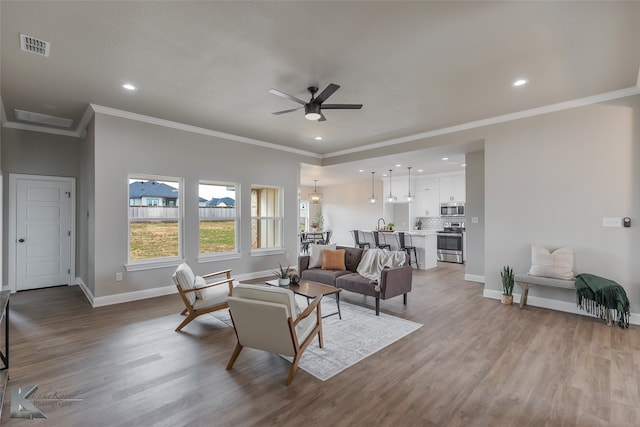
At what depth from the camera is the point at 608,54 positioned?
9.95ft

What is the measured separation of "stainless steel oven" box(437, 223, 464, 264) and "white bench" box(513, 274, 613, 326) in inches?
152

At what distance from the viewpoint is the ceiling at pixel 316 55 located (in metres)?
2.41

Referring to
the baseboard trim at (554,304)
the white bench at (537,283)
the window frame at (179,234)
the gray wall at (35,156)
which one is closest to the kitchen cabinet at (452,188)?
the baseboard trim at (554,304)

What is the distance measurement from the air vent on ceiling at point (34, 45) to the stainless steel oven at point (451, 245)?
890 centimetres

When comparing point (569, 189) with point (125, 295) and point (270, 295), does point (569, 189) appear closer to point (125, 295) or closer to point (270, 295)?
point (270, 295)

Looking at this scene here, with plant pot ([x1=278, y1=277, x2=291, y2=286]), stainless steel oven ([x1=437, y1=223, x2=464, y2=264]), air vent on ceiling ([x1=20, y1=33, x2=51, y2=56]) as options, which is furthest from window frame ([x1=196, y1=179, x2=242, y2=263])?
stainless steel oven ([x1=437, y1=223, x2=464, y2=264])

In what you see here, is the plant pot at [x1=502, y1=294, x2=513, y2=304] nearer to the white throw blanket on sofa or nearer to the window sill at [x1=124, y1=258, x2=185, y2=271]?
the white throw blanket on sofa

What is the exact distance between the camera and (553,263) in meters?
4.27

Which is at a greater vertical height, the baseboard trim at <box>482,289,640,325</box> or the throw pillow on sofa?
the throw pillow on sofa

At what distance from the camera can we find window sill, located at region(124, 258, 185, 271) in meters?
4.91

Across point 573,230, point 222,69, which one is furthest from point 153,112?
point 573,230

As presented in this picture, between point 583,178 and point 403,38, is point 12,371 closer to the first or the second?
point 403,38

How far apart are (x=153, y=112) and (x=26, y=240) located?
356 centimetres

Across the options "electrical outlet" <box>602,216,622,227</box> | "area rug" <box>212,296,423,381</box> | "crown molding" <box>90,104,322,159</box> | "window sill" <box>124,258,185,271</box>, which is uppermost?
"crown molding" <box>90,104,322,159</box>
